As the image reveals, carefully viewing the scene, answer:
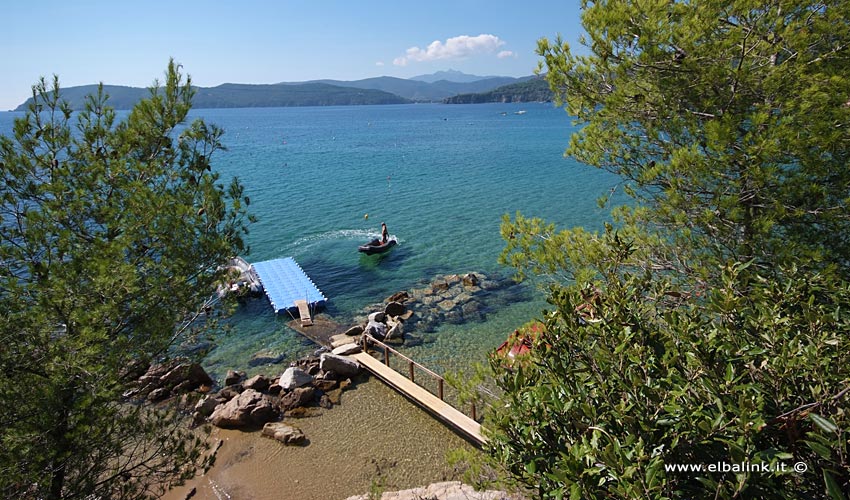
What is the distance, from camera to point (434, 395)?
13.2 meters

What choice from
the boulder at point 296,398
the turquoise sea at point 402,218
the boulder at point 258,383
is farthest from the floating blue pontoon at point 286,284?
the boulder at point 296,398

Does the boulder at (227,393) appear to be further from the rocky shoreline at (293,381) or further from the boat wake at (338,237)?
the boat wake at (338,237)

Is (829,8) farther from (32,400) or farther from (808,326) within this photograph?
(32,400)

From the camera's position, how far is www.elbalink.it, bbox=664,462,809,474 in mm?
2742

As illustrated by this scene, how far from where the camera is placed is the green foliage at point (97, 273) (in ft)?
18.1

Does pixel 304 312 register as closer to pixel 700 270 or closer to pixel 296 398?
pixel 296 398

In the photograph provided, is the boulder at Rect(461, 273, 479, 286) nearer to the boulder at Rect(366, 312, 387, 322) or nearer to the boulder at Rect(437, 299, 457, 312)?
the boulder at Rect(437, 299, 457, 312)

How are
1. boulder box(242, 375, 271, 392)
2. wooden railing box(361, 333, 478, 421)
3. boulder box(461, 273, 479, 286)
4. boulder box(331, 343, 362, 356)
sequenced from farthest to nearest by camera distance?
boulder box(461, 273, 479, 286) → boulder box(331, 343, 362, 356) → boulder box(242, 375, 271, 392) → wooden railing box(361, 333, 478, 421)

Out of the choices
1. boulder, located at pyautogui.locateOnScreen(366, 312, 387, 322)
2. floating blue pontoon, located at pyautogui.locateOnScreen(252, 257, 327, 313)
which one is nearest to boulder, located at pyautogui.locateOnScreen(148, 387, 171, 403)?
floating blue pontoon, located at pyautogui.locateOnScreen(252, 257, 327, 313)

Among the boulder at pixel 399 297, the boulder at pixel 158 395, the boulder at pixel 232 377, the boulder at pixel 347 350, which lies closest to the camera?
the boulder at pixel 158 395

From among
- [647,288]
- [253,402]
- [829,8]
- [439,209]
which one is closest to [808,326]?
[647,288]

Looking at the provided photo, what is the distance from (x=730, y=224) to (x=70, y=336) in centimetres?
928

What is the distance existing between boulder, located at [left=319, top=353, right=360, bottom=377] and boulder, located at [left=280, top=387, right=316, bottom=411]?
1141 millimetres

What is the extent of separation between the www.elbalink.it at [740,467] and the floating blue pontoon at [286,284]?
18.1m
